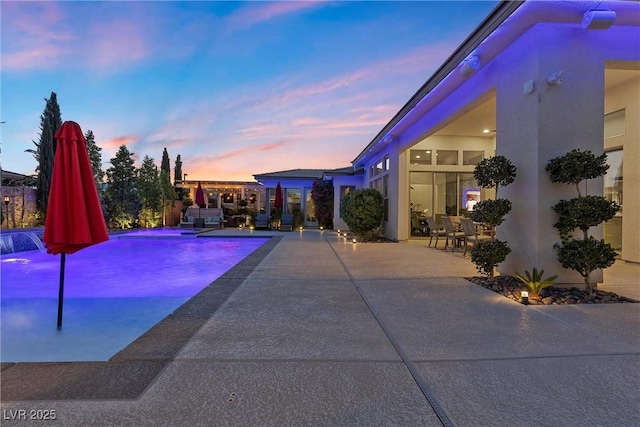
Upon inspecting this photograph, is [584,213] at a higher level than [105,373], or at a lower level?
higher

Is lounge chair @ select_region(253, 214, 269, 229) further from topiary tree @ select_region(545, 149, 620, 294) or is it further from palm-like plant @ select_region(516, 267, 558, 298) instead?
topiary tree @ select_region(545, 149, 620, 294)

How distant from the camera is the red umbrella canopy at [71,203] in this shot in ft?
9.89

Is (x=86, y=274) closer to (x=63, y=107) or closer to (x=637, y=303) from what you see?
(x=637, y=303)

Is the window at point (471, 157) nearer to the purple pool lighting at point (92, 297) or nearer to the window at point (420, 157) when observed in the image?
the window at point (420, 157)

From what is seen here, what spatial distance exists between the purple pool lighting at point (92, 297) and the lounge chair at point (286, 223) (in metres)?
8.50

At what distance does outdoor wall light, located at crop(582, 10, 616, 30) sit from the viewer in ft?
13.3

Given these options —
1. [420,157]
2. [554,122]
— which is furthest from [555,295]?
[420,157]

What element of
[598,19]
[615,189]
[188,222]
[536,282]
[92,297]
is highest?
[598,19]

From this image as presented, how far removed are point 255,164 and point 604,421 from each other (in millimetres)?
27322

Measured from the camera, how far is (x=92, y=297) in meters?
4.65

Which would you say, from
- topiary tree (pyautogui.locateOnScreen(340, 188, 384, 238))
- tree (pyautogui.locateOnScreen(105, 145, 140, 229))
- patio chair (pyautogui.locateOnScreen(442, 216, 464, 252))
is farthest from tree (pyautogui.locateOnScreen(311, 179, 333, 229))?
patio chair (pyautogui.locateOnScreen(442, 216, 464, 252))

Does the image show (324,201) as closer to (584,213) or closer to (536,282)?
(536,282)

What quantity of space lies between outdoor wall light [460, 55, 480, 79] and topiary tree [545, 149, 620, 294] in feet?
7.02

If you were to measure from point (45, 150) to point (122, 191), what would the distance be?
3.35 meters
